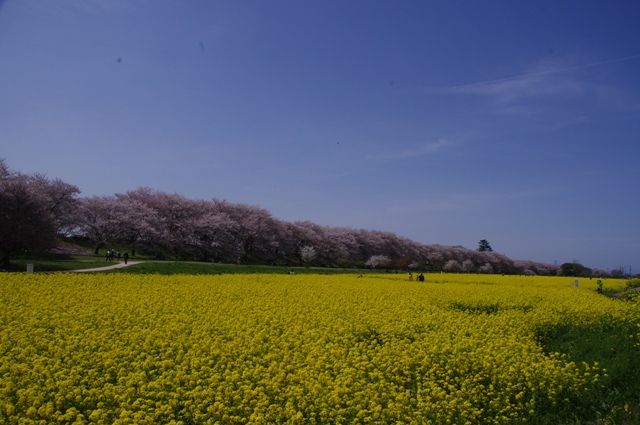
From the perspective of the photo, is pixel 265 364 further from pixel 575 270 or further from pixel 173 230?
pixel 575 270

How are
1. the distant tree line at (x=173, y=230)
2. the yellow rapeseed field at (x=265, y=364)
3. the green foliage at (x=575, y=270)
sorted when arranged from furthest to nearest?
1. the green foliage at (x=575, y=270)
2. the distant tree line at (x=173, y=230)
3. the yellow rapeseed field at (x=265, y=364)

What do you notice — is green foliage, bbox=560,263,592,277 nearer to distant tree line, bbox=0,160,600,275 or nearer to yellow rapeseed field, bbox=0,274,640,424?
distant tree line, bbox=0,160,600,275

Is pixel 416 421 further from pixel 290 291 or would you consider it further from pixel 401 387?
pixel 290 291

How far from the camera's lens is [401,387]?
8398 mm

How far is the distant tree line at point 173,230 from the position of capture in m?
31.9

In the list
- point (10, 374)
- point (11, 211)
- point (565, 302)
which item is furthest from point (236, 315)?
point (11, 211)

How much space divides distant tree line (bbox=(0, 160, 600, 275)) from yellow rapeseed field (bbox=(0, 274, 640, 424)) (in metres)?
17.8

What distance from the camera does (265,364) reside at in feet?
31.5

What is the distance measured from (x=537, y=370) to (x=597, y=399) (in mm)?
1198

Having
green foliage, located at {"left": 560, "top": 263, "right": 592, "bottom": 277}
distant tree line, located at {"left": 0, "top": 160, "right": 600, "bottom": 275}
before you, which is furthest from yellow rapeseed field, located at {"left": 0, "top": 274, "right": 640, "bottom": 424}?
green foliage, located at {"left": 560, "top": 263, "right": 592, "bottom": 277}

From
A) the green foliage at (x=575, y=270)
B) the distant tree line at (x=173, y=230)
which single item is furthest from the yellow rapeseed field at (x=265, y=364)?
the green foliage at (x=575, y=270)

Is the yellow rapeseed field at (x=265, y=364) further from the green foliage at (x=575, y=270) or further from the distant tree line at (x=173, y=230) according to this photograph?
the green foliage at (x=575, y=270)

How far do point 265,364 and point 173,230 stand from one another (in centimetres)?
5434

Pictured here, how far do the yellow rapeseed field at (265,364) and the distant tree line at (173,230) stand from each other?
17797mm
